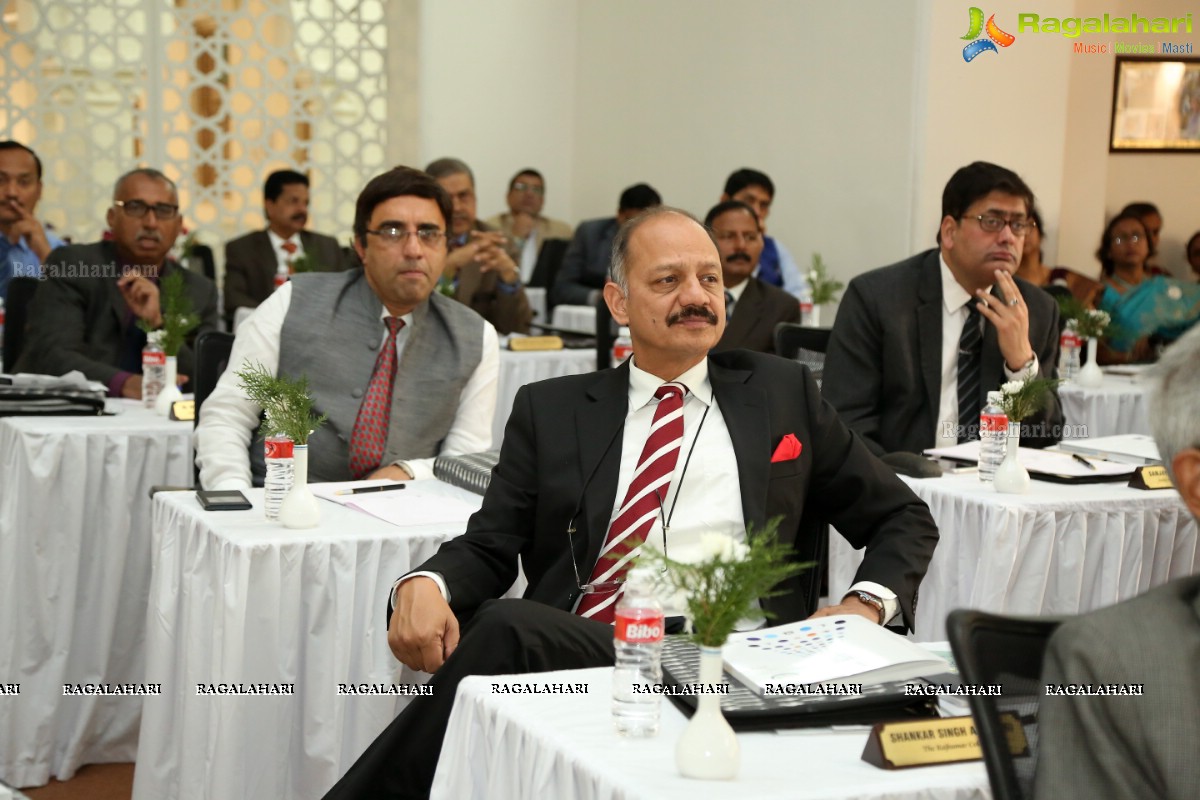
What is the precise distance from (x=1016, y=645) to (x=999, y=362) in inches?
112

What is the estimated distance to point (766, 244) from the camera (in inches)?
315

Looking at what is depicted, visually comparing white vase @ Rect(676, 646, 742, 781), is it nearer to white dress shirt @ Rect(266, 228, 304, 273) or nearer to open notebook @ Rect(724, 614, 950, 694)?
open notebook @ Rect(724, 614, 950, 694)

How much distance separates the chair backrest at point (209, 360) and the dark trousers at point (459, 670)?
1.78m

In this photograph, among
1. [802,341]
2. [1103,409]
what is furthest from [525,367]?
[1103,409]

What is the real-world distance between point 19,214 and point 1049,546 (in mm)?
5116

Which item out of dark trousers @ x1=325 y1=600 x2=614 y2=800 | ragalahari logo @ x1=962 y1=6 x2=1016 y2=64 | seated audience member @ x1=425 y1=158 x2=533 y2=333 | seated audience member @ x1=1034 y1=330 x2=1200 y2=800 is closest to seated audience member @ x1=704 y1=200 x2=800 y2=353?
seated audience member @ x1=425 y1=158 x2=533 y2=333

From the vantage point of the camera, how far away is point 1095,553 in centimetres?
335

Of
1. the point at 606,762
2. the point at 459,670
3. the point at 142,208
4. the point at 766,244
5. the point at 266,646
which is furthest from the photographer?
the point at 766,244

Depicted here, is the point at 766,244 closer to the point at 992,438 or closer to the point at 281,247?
the point at 281,247

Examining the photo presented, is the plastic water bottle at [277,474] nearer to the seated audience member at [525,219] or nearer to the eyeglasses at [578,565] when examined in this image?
the eyeglasses at [578,565]

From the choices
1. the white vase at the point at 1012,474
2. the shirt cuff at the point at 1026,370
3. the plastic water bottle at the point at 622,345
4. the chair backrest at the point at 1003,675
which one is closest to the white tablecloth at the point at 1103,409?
the shirt cuff at the point at 1026,370

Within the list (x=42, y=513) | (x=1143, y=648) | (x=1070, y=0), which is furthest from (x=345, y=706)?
(x=1070, y=0)

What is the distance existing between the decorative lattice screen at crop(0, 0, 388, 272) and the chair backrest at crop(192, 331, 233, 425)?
6.36 m

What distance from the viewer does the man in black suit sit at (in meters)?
2.50
